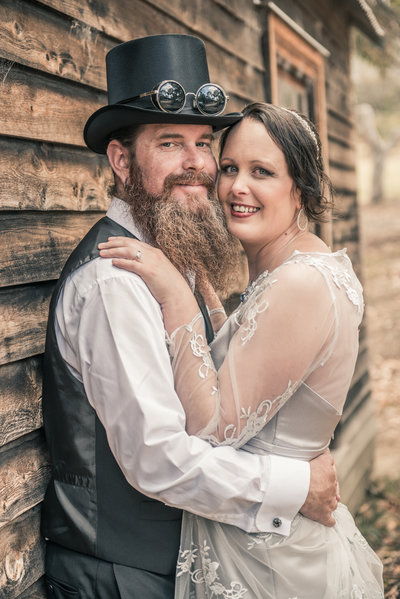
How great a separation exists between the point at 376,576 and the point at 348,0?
18.0ft

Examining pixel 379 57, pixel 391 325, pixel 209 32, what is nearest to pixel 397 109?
pixel 391 325

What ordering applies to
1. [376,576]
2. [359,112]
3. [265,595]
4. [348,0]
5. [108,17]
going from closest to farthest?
1. [265,595]
2. [376,576]
3. [108,17]
4. [348,0]
5. [359,112]

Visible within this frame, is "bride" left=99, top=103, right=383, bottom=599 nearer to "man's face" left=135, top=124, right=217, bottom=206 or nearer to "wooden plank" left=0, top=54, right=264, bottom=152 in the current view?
"man's face" left=135, top=124, right=217, bottom=206

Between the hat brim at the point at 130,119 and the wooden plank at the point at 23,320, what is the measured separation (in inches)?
21.5

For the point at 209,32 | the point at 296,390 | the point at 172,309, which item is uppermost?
the point at 209,32

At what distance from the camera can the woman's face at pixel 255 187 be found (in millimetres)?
2219

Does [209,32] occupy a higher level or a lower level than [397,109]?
lower

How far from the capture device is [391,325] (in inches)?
523

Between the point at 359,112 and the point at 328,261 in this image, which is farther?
the point at 359,112

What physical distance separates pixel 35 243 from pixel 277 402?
0.94 m

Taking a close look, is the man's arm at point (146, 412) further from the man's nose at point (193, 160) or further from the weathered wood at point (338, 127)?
the weathered wood at point (338, 127)

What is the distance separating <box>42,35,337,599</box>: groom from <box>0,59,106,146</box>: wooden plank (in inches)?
7.2

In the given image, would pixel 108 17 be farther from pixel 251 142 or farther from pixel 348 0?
pixel 348 0

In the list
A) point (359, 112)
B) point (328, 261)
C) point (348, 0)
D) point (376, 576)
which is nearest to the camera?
point (328, 261)
